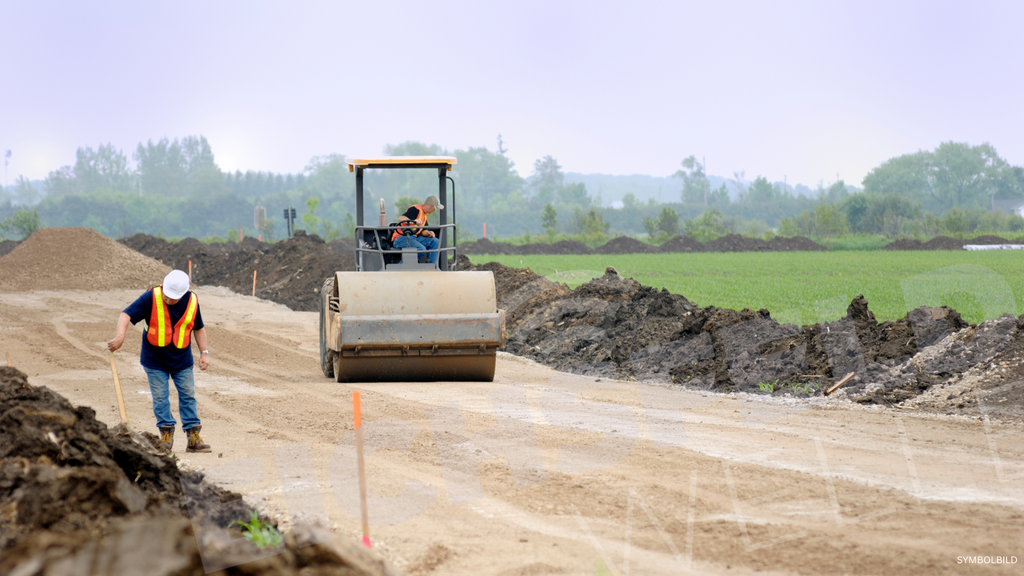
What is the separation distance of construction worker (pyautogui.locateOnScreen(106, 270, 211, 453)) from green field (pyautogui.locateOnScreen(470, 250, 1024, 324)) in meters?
13.1

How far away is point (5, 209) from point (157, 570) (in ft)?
452

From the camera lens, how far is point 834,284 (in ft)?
98.0

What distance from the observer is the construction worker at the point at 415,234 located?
12055mm

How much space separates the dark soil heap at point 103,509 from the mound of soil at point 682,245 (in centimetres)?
6262

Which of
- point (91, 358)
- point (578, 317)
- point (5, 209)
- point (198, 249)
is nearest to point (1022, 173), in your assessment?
point (198, 249)

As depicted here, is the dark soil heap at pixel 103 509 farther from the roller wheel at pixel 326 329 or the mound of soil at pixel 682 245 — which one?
the mound of soil at pixel 682 245

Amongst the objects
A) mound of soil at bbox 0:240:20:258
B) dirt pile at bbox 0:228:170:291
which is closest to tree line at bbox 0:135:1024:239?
mound of soil at bbox 0:240:20:258

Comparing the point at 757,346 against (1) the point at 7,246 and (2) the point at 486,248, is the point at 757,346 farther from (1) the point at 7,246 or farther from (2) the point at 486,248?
(1) the point at 7,246

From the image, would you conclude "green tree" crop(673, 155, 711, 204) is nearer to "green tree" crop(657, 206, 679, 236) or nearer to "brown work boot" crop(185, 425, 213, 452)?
"green tree" crop(657, 206, 679, 236)

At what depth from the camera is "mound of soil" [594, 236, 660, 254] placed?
6650cm

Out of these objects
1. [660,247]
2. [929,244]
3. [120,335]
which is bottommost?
[660,247]

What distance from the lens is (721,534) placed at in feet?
18.0

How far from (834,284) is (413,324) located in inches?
891

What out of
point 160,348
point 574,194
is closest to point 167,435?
point 160,348
